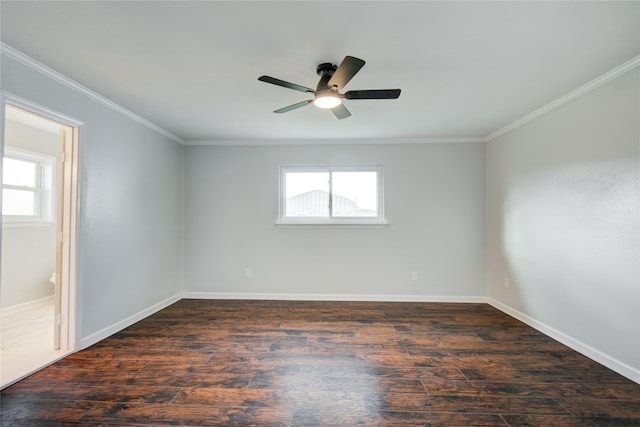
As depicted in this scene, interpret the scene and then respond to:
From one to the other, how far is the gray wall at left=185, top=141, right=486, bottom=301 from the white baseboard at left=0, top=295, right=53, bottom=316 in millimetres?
1866

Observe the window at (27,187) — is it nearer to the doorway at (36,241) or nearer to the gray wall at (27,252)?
the doorway at (36,241)

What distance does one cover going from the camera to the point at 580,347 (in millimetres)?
2619

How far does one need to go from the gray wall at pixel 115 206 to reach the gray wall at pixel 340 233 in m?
0.53

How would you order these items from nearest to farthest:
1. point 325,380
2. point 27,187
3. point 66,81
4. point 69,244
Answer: point 325,380
point 66,81
point 69,244
point 27,187

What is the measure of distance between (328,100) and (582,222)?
8.17 ft

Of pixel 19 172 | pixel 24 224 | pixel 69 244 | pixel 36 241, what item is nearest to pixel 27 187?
pixel 19 172

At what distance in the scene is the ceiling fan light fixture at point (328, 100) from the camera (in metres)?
2.16

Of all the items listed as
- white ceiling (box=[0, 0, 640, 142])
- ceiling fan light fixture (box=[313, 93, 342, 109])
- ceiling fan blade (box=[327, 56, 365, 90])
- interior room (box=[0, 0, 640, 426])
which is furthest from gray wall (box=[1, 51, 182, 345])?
ceiling fan blade (box=[327, 56, 365, 90])

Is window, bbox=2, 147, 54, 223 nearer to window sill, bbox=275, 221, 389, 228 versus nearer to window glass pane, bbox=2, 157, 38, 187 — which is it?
window glass pane, bbox=2, 157, 38, 187

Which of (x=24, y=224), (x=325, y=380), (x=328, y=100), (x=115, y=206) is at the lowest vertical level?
(x=325, y=380)

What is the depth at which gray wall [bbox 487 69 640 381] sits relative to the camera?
7.29ft

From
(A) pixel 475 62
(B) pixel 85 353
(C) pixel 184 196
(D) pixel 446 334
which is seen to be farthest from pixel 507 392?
(C) pixel 184 196

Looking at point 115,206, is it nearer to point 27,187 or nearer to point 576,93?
point 27,187

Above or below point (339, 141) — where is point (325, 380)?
below
